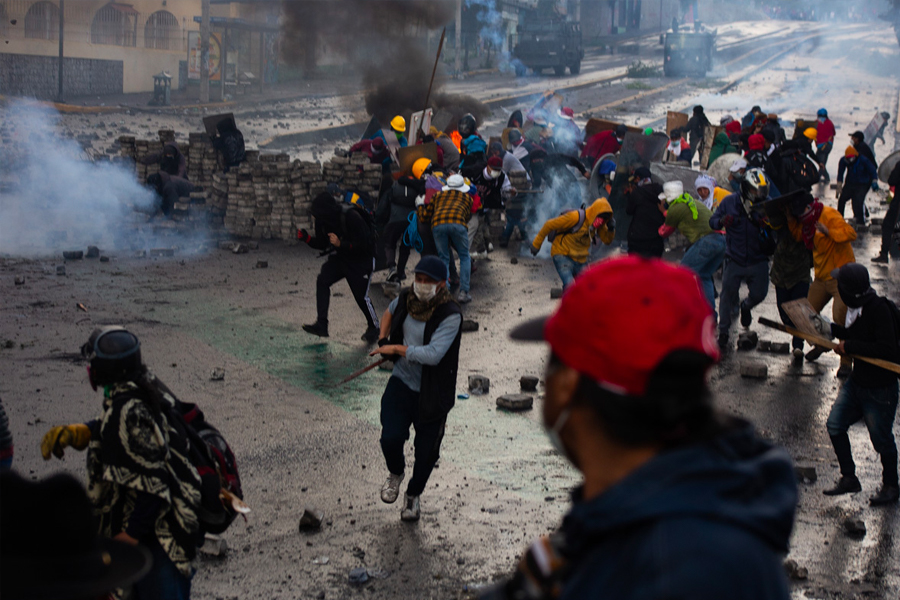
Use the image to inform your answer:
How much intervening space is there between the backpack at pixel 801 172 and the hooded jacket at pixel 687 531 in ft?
39.5

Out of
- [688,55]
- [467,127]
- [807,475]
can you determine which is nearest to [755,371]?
[807,475]

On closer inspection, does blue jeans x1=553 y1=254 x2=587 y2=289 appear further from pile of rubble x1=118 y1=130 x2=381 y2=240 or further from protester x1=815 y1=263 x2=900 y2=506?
pile of rubble x1=118 y1=130 x2=381 y2=240

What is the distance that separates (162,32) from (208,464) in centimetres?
3291

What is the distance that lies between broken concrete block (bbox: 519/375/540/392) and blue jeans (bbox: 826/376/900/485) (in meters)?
2.75

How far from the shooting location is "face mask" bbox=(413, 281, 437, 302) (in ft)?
17.3

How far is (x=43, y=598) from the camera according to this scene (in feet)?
5.71

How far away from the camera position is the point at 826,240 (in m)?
8.14

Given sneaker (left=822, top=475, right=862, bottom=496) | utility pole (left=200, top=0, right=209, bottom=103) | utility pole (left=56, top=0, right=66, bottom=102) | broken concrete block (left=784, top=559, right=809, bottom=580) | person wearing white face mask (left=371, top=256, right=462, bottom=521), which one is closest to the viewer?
broken concrete block (left=784, top=559, right=809, bottom=580)

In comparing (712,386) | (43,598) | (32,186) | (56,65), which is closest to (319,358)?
(712,386)

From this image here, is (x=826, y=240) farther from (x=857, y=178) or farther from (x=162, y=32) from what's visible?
(x=162, y=32)

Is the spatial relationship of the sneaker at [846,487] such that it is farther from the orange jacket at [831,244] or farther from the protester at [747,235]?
the protester at [747,235]

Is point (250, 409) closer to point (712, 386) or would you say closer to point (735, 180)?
point (712, 386)

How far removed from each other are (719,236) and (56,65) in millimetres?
26387

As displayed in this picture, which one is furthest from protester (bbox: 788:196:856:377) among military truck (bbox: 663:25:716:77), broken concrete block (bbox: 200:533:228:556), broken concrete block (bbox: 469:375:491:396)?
military truck (bbox: 663:25:716:77)
